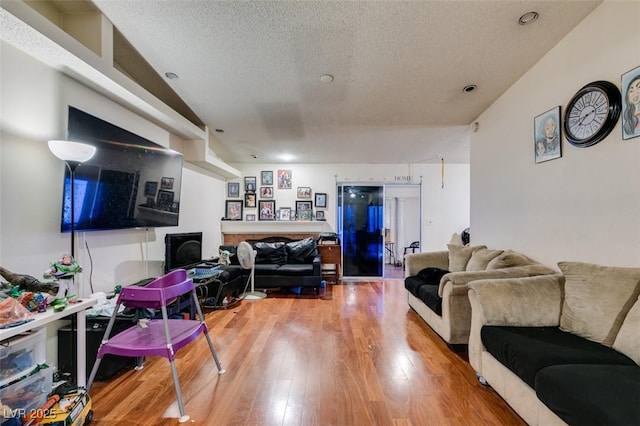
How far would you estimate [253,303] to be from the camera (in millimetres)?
3844

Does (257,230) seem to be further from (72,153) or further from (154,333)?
(72,153)

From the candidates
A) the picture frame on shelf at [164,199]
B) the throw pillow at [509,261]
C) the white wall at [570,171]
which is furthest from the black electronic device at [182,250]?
the white wall at [570,171]

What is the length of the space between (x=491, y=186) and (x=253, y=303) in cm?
353

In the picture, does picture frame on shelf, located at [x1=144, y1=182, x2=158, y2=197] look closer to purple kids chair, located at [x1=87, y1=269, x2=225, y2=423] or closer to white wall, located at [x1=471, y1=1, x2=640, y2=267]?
purple kids chair, located at [x1=87, y1=269, x2=225, y2=423]

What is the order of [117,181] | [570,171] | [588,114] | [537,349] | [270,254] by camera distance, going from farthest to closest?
[270,254] < [117,181] < [570,171] < [588,114] < [537,349]

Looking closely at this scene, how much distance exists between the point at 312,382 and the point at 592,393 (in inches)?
61.2

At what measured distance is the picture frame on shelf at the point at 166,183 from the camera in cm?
303

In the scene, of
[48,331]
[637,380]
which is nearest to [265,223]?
[48,331]

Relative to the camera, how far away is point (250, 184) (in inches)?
227

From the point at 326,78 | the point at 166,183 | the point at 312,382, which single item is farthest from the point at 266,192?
the point at 312,382

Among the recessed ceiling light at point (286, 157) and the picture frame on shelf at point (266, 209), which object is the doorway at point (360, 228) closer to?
the recessed ceiling light at point (286, 157)

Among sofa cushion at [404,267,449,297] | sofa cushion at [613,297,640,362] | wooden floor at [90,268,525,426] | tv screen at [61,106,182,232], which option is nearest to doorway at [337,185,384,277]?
sofa cushion at [404,267,449,297]

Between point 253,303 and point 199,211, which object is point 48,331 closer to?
point 253,303

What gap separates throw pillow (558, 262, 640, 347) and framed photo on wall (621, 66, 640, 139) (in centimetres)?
83
